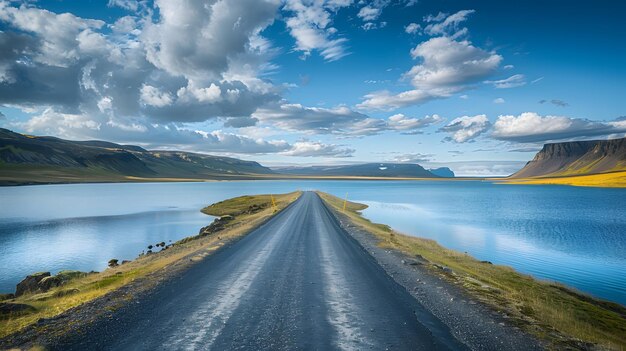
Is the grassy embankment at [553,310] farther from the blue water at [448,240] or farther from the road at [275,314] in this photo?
the blue water at [448,240]

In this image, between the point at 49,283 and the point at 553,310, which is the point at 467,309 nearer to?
the point at 553,310

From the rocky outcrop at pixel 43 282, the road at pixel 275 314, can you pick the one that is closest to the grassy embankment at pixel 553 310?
the road at pixel 275 314

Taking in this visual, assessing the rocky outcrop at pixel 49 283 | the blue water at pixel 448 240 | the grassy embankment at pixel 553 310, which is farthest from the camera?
the blue water at pixel 448 240

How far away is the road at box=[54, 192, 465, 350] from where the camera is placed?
9.40 meters

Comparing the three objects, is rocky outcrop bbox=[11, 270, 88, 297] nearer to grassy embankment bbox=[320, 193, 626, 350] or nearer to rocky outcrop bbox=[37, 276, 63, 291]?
rocky outcrop bbox=[37, 276, 63, 291]

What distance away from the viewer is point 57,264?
32031mm

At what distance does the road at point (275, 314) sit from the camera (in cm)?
940

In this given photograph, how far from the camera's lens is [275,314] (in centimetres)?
1159

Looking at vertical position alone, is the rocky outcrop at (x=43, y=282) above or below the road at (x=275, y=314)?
below

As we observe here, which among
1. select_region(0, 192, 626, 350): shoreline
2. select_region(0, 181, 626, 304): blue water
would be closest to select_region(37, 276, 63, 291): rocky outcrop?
select_region(0, 192, 626, 350): shoreline

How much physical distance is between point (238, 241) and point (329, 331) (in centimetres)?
1923

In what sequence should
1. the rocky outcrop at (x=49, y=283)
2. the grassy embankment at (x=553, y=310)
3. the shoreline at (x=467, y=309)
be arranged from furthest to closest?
the rocky outcrop at (x=49, y=283) < the grassy embankment at (x=553, y=310) < the shoreline at (x=467, y=309)

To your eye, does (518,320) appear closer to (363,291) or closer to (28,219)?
(363,291)

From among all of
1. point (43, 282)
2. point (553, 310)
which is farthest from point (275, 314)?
point (43, 282)
